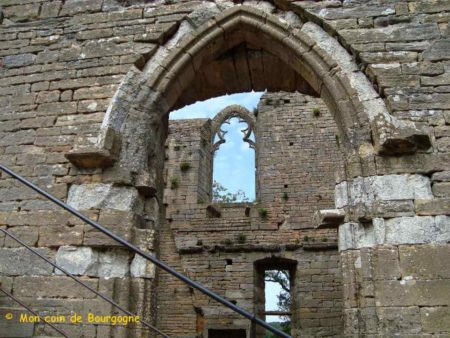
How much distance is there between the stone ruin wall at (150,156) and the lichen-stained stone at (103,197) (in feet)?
0.04

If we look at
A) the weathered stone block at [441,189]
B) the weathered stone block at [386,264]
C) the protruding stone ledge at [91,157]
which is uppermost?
the protruding stone ledge at [91,157]

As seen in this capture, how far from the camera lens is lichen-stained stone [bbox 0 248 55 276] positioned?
14.2ft

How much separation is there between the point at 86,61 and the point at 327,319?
7.33m

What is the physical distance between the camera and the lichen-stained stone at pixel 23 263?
14.2 feet

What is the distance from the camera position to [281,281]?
18.5 metres

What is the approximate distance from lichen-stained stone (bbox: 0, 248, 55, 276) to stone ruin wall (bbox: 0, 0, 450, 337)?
12 mm

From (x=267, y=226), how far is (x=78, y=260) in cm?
654

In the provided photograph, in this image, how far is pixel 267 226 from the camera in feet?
33.8

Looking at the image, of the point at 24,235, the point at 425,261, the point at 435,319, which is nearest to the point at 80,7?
the point at 24,235

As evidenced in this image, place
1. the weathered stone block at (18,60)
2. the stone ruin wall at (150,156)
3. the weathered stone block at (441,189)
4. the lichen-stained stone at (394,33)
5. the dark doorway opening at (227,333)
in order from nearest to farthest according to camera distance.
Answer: the stone ruin wall at (150,156), the weathered stone block at (441,189), the lichen-stained stone at (394,33), the weathered stone block at (18,60), the dark doorway opening at (227,333)

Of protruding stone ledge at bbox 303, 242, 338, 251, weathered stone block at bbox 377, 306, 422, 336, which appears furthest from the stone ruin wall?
protruding stone ledge at bbox 303, 242, 338, 251

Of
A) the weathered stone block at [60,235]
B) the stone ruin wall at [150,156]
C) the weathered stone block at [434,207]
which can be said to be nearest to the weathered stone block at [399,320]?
the stone ruin wall at [150,156]

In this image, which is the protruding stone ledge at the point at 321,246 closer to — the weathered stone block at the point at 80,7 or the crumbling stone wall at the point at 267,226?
the crumbling stone wall at the point at 267,226

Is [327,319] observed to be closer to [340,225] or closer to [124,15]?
[340,225]
